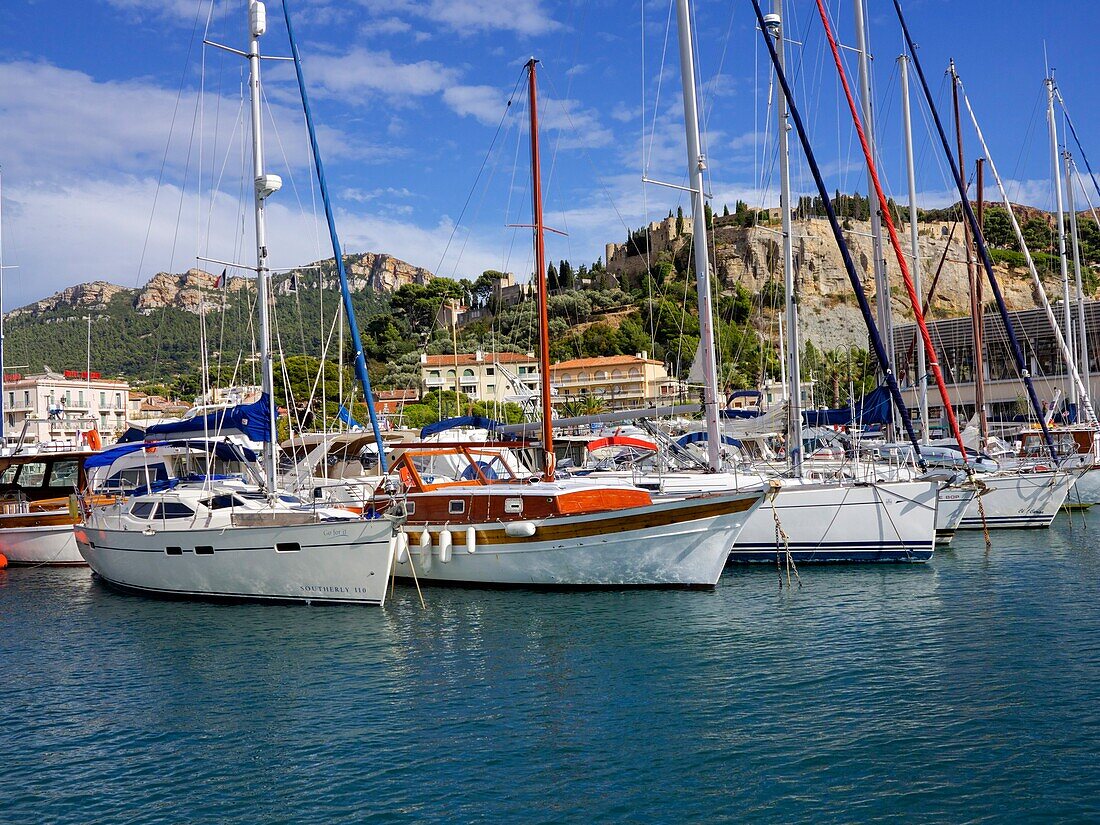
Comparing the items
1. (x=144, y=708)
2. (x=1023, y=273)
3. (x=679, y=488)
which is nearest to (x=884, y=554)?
(x=679, y=488)

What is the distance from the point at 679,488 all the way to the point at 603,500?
137 inches

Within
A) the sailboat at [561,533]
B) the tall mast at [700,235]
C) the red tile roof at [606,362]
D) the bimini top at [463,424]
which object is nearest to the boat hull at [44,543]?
the bimini top at [463,424]

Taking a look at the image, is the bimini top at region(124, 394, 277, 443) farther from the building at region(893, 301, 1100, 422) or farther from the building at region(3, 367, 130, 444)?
the building at region(3, 367, 130, 444)

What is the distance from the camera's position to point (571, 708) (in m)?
12.6

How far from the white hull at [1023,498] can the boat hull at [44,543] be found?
85.1 ft

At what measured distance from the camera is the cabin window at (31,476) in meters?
31.9

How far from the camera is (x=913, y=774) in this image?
33.1ft

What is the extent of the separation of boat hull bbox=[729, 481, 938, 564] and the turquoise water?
2250 mm

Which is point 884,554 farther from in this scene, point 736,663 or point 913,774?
point 913,774

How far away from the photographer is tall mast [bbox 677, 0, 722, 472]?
20.8 metres

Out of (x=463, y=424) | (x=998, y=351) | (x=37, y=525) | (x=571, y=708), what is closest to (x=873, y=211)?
(x=463, y=424)

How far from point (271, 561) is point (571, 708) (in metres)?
8.85

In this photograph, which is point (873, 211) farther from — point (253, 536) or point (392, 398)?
point (392, 398)

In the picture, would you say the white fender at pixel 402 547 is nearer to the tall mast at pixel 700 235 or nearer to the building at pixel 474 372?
the tall mast at pixel 700 235
